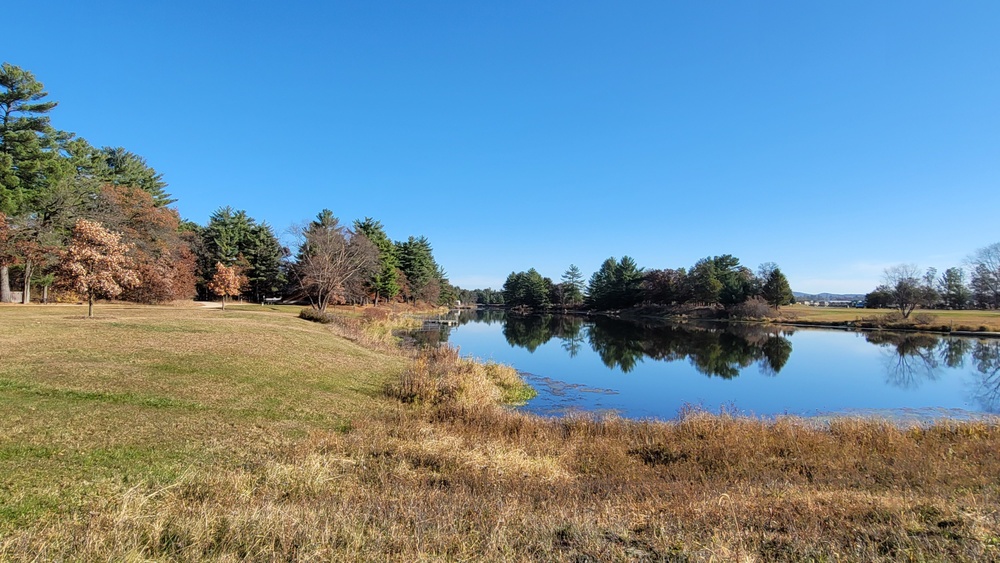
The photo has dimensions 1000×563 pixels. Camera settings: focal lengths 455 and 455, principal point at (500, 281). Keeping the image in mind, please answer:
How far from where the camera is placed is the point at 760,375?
2470cm

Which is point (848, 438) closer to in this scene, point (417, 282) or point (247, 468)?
point (247, 468)

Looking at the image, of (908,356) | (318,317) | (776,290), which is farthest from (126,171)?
(776,290)

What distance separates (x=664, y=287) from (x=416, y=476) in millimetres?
85924

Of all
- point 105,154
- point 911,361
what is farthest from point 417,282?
point 911,361

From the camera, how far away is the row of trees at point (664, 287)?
74.3 m

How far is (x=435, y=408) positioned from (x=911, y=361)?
114ft

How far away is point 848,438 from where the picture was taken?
33.2 ft

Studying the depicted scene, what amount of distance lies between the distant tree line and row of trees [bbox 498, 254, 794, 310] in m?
49.5

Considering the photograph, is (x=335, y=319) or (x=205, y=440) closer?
(x=205, y=440)

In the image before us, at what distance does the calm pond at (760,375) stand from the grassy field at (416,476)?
4.41m

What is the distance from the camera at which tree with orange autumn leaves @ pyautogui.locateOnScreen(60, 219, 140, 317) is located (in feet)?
62.6

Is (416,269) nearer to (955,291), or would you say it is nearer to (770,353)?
(770,353)

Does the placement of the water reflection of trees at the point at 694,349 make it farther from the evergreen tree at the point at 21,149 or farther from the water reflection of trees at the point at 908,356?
the evergreen tree at the point at 21,149

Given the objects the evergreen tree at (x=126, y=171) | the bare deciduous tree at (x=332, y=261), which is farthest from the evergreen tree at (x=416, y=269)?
the evergreen tree at (x=126, y=171)
